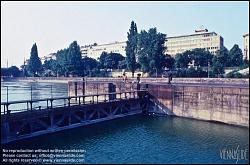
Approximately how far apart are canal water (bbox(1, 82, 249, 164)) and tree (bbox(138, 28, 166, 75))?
154ft

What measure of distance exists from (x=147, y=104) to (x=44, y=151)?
23.7 m

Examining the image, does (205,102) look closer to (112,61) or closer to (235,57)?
(235,57)

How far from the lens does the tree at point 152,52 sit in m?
81.6

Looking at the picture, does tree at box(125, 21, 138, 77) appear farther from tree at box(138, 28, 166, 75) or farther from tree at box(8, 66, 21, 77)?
tree at box(8, 66, 21, 77)

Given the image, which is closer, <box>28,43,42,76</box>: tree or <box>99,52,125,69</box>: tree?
<box>99,52,125,69</box>: tree

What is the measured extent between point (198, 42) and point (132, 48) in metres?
86.5

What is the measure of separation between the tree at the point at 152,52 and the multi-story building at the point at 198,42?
7372cm

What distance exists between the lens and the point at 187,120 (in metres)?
38.2

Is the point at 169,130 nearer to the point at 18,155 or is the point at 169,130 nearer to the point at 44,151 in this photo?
the point at 44,151

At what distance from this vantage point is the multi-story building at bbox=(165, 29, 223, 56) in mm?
156125

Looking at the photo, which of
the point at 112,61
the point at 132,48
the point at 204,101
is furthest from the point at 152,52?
the point at 204,101

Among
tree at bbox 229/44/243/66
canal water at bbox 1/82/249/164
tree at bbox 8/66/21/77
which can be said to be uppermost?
tree at bbox 229/44/243/66

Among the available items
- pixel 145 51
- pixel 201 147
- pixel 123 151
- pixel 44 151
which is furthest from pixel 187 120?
pixel 145 51

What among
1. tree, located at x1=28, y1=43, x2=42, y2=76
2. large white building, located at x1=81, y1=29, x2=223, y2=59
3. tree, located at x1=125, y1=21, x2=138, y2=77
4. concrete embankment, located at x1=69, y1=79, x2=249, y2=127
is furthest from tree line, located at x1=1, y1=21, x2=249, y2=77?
large white building, located at x1=81, y1=29, x2=223, y2=59
